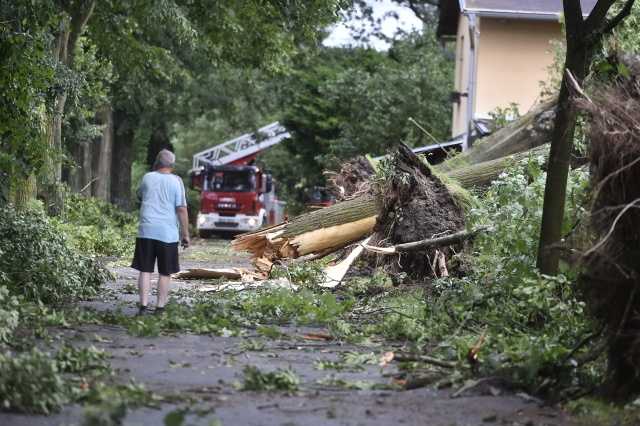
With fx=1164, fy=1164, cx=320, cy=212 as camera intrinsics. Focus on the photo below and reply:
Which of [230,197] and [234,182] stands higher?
[234,182]

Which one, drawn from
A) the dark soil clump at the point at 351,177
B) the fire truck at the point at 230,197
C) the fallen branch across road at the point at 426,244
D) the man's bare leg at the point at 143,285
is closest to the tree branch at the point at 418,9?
the fire truck at the point at 230,197

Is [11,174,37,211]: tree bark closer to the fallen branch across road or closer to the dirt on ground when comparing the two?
the fallen branch across road

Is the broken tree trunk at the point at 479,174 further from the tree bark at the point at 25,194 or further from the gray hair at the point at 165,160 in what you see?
the tree bark at the point at 25,194

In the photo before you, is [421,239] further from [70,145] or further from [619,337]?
[70,145]

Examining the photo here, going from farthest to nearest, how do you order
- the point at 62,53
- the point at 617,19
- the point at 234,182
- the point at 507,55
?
the point at 234,182 < the point at 507,55 < the point at 62,53 < the point at 617,19

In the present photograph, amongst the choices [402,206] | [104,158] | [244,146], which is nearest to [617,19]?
[402,206]

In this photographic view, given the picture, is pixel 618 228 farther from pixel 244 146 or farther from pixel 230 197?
pixel 244 146

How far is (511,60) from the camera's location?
104 ft

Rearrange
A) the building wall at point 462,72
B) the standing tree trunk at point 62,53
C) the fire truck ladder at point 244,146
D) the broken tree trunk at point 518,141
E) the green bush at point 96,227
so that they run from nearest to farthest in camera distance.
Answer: the broken tree trunk at point 518,141, the standing tree trunk at point 62,53, the green bush at point 96,227, the building wall at point 462,72, the fire truck ladder at point 244,146

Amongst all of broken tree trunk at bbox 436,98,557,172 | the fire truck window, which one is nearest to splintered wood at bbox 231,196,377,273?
broken tree trunk at bbox 436,98,557,172

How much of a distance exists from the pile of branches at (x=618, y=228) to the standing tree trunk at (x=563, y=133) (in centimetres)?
270

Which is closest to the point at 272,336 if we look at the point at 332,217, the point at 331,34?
the point at 332,217

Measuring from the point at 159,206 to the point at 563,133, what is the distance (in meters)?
4.36

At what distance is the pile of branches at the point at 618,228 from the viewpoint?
672 cm
